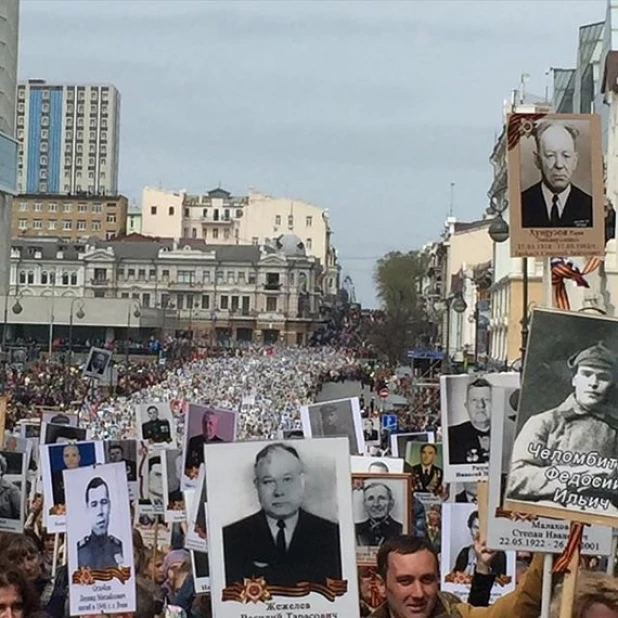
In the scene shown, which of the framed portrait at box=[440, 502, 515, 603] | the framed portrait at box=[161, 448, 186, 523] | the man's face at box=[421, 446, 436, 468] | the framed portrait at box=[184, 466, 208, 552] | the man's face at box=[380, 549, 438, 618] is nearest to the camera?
the man's face at box=[380, 549, 438, 618]

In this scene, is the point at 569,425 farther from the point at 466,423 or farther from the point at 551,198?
the point at 466,423

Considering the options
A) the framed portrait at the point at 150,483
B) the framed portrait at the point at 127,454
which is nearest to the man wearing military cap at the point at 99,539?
the framed portrait at the point at 127,454

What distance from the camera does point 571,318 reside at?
465 cm

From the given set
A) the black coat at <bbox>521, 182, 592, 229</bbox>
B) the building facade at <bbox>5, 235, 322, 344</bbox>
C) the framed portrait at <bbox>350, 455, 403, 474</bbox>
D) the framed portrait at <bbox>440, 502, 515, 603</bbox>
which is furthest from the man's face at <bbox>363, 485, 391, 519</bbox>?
the building facade at <bbox>5, 235, 322, 344</bbox>

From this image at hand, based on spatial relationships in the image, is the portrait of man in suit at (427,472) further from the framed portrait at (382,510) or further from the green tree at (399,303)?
the green tree at (399,303)

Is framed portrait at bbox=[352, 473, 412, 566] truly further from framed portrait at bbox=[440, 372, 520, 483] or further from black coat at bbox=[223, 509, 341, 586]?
black coat at bbox=[223, 509, 341, 586]

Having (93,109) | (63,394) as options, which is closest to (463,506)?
(63,394)

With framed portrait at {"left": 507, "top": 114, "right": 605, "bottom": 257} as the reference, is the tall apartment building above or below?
above

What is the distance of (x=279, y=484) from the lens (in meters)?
5.21

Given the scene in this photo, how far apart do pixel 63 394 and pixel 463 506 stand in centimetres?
3787

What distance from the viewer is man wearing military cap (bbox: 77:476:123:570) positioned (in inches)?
297

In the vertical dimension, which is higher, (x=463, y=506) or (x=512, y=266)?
(x=512, y=266)

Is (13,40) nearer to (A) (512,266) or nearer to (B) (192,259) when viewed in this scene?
(A) (512,266)

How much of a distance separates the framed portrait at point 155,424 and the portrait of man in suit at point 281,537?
9596 mm
